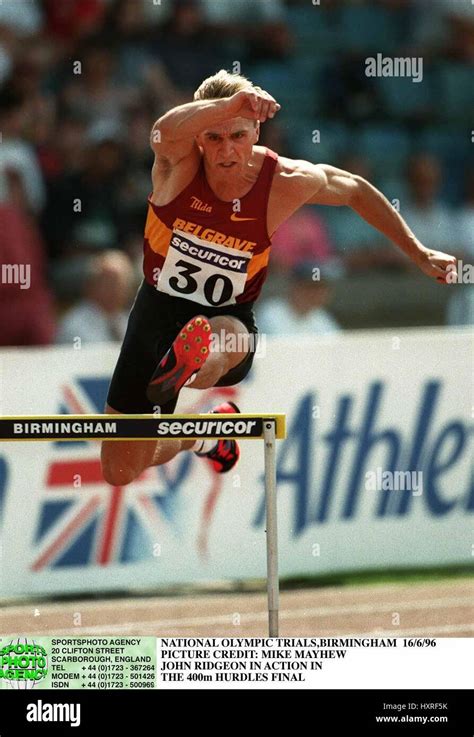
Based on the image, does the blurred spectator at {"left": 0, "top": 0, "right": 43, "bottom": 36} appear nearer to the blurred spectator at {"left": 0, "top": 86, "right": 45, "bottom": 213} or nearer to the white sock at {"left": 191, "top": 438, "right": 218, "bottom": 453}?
the blurred spectator at {"left": 0, "top": 86, "right": 45, "bottom": 213}

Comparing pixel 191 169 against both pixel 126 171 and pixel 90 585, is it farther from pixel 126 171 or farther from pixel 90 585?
pixel 126 171

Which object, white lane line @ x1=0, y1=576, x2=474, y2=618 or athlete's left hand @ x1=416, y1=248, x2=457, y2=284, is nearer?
athlete's left hand @ x1=416, y1=248, x2=457, y2=284

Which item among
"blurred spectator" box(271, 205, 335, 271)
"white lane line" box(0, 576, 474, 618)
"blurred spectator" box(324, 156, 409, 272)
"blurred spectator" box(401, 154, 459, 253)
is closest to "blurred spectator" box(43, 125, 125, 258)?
"blurred spectator" box(271, 205, 335, 271)

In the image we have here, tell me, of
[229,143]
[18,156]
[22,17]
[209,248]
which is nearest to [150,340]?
[209,248]

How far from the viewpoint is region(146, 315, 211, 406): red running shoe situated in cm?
602

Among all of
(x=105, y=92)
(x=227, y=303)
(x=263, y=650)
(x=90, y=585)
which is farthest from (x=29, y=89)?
(x=263, y=650)

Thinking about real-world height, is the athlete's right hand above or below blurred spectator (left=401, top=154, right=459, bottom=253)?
below

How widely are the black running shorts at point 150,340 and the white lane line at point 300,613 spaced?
5.29 ft

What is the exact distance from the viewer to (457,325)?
34.6 feet

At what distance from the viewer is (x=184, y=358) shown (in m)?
6.03

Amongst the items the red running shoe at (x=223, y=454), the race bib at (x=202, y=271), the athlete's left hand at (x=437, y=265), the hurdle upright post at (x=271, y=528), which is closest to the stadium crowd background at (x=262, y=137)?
the red running shoe at (x=223, y=454)

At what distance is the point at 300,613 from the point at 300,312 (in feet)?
8.28

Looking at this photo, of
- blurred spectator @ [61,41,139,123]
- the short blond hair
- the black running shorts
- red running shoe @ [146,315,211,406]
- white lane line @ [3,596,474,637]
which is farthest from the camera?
blurred spectator @ [61,41,139,123]

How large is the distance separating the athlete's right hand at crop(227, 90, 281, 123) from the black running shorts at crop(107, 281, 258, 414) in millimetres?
1180
